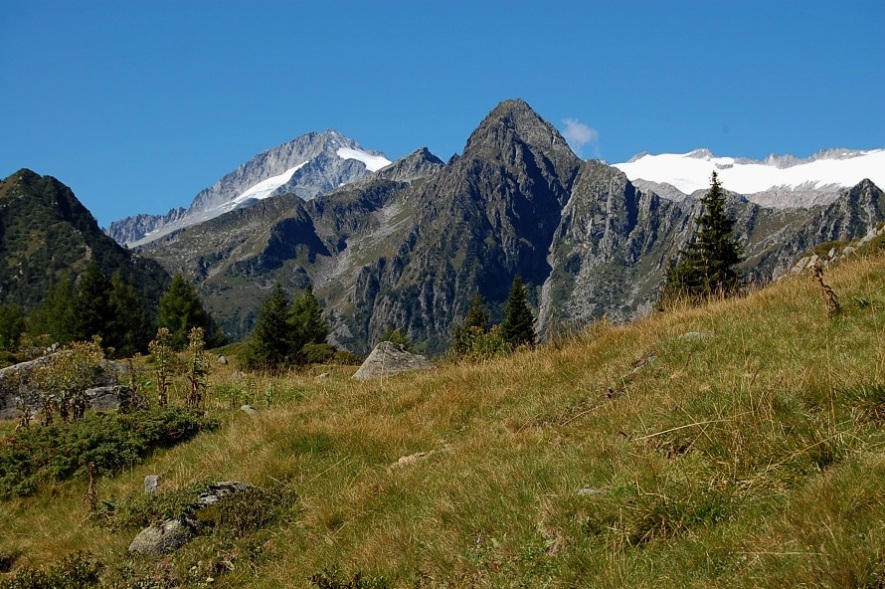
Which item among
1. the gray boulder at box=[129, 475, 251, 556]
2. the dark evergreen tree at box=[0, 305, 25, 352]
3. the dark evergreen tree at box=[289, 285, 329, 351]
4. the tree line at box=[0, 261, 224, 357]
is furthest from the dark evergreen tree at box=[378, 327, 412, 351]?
the dark evergreen tree at box=[0, 305, 25, 352]

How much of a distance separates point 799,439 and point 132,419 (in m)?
11.0

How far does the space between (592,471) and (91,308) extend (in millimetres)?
64848

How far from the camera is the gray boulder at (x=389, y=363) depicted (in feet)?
50.2

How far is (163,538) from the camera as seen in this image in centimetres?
691

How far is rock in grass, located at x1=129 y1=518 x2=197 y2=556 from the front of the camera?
6840mm

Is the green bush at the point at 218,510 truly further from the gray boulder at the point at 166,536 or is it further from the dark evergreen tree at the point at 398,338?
the dark evergreen tree at the point at 398,338

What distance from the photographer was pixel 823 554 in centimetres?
363

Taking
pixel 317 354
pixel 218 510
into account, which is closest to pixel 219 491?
pixel 218 510

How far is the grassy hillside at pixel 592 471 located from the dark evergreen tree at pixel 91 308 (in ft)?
185

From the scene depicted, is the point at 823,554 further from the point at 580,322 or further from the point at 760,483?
the point at 580,322

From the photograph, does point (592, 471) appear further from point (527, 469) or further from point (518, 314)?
point (518, 314)

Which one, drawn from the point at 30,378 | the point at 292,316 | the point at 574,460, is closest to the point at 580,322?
the point at 574,460

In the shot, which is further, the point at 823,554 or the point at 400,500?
the point at 400,500

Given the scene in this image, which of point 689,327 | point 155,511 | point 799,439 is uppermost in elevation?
point 689,327
